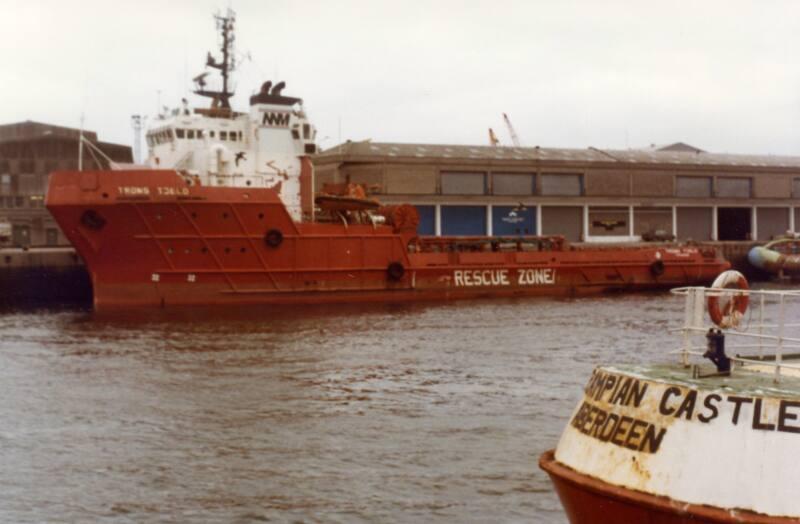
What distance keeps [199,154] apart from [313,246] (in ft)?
21.6

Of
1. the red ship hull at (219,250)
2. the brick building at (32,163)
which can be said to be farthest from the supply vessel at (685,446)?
the brick building at (32,163)

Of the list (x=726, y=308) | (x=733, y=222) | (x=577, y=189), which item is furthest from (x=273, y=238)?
(x=733, y=222)

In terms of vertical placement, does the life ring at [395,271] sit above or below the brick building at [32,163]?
below

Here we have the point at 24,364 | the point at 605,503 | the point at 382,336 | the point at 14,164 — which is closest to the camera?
the point at 605,503

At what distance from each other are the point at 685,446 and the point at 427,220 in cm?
4635

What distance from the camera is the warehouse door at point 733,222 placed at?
6291 centimetres

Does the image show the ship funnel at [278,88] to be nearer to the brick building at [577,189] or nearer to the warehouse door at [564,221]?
the brick building at [577,189]

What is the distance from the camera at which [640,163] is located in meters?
58.9

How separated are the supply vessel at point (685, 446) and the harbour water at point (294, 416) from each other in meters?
2.39

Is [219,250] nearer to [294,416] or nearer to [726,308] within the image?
[294,416]

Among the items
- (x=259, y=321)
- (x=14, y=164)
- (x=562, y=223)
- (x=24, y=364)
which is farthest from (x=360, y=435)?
(x=14, y=164)

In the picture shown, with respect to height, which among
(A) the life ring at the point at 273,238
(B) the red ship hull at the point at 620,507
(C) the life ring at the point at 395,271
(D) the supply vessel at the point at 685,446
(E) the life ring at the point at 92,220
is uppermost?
(E) the life ring at the point at 92,220

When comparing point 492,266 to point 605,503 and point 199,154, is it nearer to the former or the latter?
point 199,154

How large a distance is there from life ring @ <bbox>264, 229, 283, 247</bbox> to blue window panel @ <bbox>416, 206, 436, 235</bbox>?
19.4 metres
